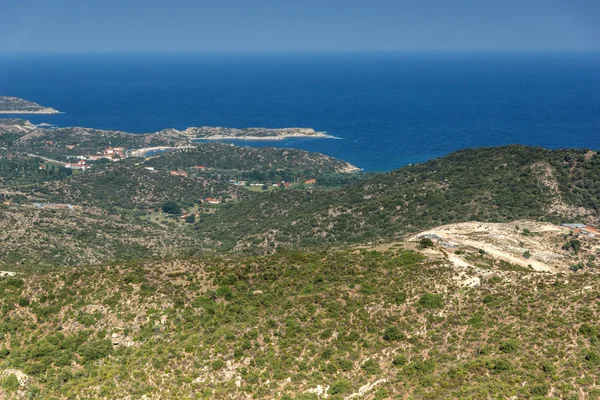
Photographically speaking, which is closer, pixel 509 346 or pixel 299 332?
pixel 509 346

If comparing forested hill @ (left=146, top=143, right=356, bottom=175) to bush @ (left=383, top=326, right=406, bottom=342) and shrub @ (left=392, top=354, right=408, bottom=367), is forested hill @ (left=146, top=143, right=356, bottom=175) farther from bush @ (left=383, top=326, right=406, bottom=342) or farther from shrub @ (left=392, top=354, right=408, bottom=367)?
shrub @ (left=392, top=354, right=408, bottom=367)

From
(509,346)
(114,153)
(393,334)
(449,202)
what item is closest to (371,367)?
(393,334)

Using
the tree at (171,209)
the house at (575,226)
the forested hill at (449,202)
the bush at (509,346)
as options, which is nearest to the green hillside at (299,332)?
the bush at (509,346)

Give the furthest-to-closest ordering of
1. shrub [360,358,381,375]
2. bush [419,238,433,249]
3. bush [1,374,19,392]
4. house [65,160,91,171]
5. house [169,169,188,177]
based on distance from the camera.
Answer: house [65,160,91,171] → house [169,169,188,177] → bush [419,238,433,249] → bush [1,374,19,392] → shrub [360,358,381,375]

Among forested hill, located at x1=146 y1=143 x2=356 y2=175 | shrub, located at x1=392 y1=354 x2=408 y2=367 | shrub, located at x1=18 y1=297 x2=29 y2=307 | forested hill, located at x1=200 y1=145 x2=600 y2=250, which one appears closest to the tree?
forested hill, located at x1=200 y1=145 x2=600 y2=250

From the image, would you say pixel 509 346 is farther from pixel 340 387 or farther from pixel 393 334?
pixel 340 387

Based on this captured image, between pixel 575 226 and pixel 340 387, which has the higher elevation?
pixel 340 387

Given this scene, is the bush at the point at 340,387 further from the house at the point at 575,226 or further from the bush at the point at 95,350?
the house at the point at 575,226

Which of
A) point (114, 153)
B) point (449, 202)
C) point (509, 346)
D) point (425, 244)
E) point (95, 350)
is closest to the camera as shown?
point (509, 346)

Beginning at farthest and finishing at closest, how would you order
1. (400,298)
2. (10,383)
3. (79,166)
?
(79,166)
(400,298)
(10,383)
